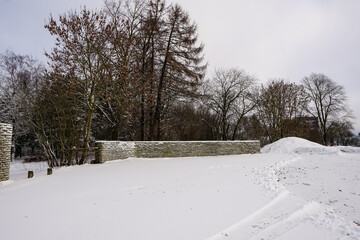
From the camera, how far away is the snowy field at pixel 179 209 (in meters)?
2.82

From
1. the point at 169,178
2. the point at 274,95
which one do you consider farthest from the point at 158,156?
the point at 274,95

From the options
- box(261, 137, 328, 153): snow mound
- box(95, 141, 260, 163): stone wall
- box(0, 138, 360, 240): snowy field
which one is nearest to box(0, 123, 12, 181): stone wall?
box(0, 138, 360, 240): snowy field

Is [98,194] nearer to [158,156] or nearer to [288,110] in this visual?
[158,156]

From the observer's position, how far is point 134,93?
38.8 ft

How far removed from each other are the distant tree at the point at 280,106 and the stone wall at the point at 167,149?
841 centimetres

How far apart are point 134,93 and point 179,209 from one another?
31.2ft

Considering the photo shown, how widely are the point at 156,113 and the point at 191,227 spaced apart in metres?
11.6

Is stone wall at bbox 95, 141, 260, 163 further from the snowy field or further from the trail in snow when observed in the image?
the trail in snow

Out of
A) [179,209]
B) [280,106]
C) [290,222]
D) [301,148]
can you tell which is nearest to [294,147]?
[301,148]

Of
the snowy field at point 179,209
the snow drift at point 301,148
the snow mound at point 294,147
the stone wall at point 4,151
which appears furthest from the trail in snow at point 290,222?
the snow mound at point 294,147

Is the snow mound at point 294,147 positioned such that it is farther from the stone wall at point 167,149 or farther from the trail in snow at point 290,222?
the trail in snow at point 290,222

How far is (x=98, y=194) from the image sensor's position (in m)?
4.59

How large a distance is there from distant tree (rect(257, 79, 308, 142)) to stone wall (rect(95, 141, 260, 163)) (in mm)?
8411

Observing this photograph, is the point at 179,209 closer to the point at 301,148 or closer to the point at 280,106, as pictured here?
the point at 301,148
